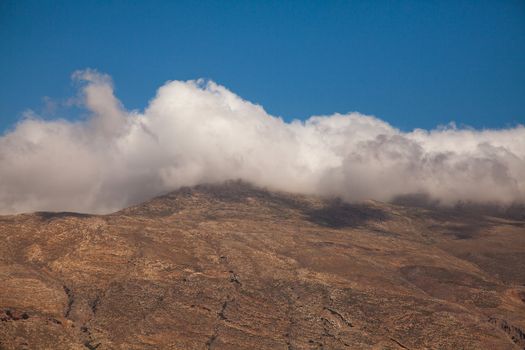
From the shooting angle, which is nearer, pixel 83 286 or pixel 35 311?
pixel 35 311

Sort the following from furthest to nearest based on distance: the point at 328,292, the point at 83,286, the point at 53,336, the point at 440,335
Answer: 1. the point at 328,292
2. the point at 83,286
3. the point at 440,335
4. the point at 53,336

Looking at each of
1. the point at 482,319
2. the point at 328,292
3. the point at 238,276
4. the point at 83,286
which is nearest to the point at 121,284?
the point at 83,286

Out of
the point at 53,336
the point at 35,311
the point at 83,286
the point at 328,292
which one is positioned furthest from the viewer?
the point at 328,292

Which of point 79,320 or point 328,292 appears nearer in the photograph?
point 79,320

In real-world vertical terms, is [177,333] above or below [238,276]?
below

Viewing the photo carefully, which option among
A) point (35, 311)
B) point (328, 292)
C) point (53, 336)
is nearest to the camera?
point (53, 336)

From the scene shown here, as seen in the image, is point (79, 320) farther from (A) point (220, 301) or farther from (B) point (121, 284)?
(A) point (220, 301)

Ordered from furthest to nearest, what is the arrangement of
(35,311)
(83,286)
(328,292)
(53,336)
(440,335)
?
1. (328,292)
2. (83,286)
3. (440,335)
4. (35,311)
5. (53,336)

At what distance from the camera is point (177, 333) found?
479 feet

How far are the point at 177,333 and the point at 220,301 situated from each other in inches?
1016

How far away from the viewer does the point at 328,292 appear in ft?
601

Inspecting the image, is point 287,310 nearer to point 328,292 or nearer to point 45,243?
point 328,292

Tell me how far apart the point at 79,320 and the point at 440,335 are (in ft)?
289

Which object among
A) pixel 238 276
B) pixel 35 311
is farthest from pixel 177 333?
pixel 238 276
